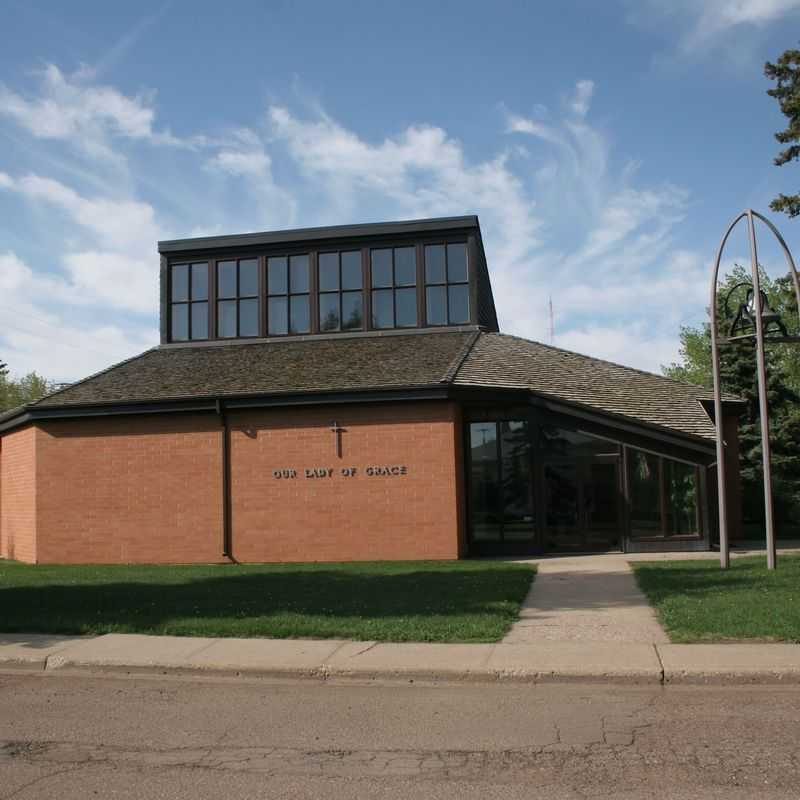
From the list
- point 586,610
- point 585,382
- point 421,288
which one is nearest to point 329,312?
point 421,288

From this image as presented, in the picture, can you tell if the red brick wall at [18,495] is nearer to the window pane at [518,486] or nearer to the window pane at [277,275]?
the window pane at [277,275]

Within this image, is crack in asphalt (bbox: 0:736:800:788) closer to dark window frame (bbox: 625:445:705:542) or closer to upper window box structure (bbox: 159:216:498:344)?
dark window frame (bbox: 625:445:705:542)

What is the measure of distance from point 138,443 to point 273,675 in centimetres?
1461

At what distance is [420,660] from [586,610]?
4100mm

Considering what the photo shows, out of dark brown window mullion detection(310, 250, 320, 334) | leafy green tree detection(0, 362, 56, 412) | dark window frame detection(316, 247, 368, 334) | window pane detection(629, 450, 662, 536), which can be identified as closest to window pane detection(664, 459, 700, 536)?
window pane detection(629, 450, 662, 536)

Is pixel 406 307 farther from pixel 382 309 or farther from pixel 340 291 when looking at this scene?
pixel 340 291

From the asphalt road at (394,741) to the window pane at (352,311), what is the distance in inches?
775

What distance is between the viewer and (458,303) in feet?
89.8

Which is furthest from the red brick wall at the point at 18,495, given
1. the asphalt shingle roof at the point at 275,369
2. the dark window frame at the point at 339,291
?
the dark window frame at the point at 339,291

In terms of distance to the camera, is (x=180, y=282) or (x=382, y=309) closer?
(x=382, y=309)

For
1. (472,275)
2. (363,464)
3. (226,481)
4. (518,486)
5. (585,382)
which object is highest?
(472,275)

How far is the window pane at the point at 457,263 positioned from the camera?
27.5 meters

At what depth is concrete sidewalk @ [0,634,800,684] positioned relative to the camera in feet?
27.2

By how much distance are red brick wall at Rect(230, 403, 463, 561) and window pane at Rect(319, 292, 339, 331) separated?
22.2 ft
